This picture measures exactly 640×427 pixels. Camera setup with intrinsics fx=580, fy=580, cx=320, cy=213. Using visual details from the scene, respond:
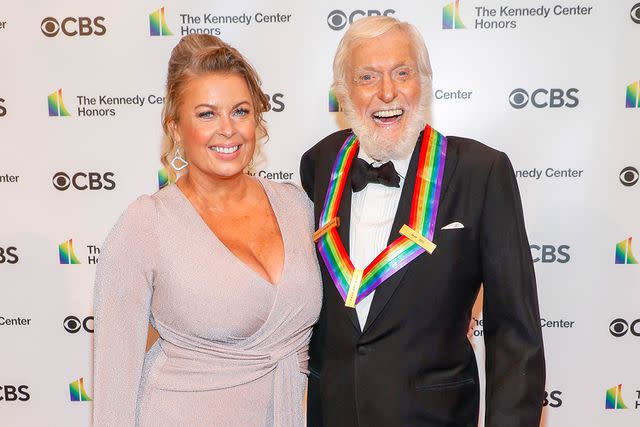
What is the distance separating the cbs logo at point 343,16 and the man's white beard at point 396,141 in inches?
44.5

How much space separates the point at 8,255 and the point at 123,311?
5.91ft

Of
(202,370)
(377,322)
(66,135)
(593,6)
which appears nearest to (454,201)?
(377,322)

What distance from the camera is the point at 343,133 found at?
2.21 m

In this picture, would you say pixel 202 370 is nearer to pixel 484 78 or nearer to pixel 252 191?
pixel 252 191

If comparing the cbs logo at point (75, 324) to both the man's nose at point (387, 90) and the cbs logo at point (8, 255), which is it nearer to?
the cbs logo at point (8, 255)

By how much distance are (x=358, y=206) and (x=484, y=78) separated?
1.39 m

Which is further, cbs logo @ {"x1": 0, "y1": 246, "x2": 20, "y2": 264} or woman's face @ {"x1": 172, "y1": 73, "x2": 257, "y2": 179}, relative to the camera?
cbs logo @ {"x1": 0, "y1": 246, "x2": 20, "y2": 264}

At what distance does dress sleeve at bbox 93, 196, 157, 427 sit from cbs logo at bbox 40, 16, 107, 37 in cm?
155

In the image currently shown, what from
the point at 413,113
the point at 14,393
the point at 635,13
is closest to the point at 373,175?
the point at 413,113

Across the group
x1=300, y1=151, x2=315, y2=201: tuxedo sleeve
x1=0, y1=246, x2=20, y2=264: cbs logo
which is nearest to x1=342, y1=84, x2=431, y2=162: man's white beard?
x1=300, y1=151, x2=315, y2=201: tuxedo sleeve

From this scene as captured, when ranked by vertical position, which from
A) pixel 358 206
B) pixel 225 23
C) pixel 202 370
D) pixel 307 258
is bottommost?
pixel 202 370

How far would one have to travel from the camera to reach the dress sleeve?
1.70 meters

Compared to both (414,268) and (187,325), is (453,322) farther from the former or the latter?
(187,325)

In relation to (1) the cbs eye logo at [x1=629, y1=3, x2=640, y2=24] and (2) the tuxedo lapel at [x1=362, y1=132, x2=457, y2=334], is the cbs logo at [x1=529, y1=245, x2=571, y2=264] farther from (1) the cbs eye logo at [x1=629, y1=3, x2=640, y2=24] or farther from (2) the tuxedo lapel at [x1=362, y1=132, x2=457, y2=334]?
(2) the tuxedo lapel at [x1=362, y1=132, x2=457, y2=334]
